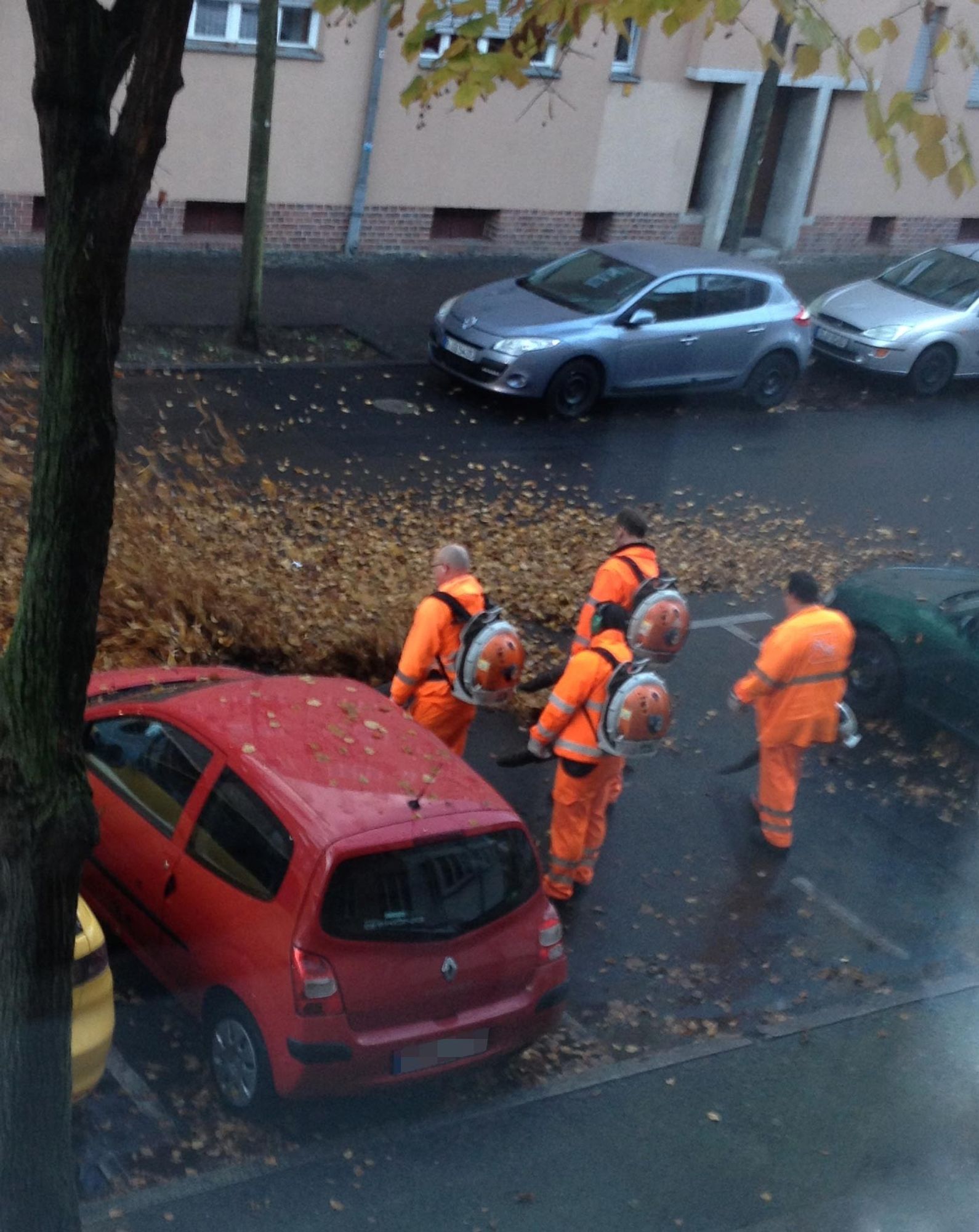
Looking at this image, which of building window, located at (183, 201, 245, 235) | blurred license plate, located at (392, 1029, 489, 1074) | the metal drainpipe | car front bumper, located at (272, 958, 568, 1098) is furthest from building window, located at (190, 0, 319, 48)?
blurred license plate, located at (392, 1029, 489, 1074)

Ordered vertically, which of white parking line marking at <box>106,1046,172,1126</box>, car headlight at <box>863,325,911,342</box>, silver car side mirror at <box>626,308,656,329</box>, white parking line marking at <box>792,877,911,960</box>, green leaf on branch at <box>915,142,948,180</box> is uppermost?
green leaf on branch at <box>915,142,948,180</box>

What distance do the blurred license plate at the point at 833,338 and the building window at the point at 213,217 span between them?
7.05m

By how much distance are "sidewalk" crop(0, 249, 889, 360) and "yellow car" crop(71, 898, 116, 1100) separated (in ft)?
30.0

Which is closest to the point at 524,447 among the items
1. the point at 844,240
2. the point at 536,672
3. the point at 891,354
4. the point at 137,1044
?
the point at 536,672

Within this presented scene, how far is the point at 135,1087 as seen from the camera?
19.5 ft

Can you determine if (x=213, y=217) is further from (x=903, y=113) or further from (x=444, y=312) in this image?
(x=903, y=113)

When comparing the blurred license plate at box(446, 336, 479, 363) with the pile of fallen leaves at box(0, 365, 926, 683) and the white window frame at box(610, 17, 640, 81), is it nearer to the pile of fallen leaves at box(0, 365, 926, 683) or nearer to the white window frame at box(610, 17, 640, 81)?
the pile of fallen leaves at box(0, 365, 926, 683)

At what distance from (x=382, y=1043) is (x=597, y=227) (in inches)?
712

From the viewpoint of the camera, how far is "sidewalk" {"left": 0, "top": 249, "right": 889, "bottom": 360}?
50.8 ft

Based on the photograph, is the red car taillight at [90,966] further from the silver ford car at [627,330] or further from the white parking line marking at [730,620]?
A: the silver ford car at [627,330]

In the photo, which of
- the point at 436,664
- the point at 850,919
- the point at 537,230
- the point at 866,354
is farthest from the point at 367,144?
the point at 850,919

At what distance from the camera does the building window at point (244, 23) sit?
17.6 m

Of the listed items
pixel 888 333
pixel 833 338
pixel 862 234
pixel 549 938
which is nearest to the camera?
pixel 549 938

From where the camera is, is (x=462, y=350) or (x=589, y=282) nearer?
(x=462, y=350)
